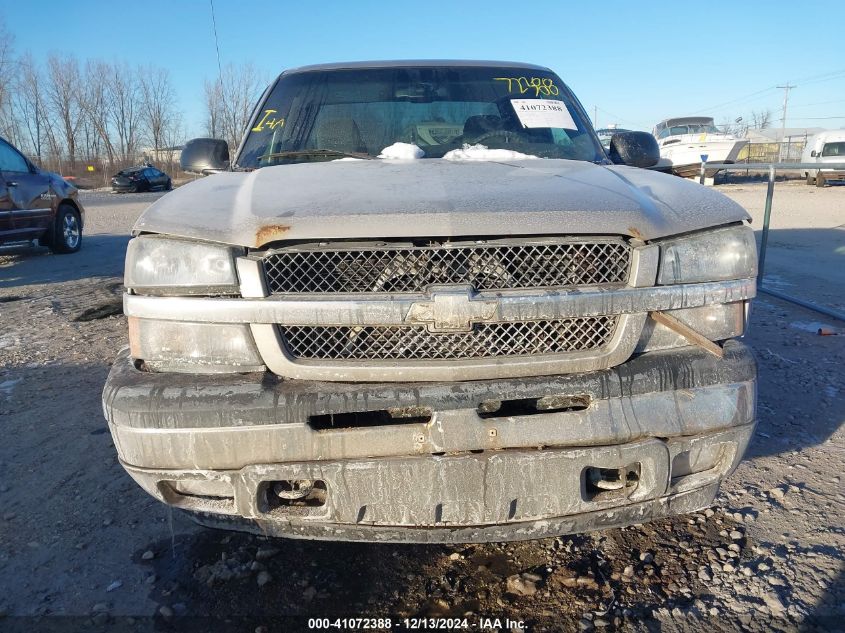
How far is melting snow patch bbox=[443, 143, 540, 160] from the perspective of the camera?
308 cm

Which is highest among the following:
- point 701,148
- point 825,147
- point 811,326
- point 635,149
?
point 635,149

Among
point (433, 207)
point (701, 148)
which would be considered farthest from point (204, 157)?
point (701, 148)

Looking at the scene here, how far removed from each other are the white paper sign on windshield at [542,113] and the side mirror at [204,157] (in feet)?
5.26

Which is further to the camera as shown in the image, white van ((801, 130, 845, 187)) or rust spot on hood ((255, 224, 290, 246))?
white van ((801, 130, 845, 187))

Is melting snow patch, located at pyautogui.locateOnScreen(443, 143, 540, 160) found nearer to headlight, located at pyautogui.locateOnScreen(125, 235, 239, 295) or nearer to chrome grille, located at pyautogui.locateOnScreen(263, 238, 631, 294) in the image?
chrome grille, located at pyautogui.locateOnScreen(263, 238, 631, 294)

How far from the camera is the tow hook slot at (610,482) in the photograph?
192 cm

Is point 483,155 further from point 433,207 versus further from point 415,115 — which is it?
point 433,207

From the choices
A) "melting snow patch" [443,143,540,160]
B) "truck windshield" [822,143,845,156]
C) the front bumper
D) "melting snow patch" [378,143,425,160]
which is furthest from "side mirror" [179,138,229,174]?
"truck windshield" [822,143,845,156]

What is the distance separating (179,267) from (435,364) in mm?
810

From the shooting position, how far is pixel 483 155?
310 centimetres

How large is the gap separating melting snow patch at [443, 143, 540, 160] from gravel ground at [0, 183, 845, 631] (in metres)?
1.72

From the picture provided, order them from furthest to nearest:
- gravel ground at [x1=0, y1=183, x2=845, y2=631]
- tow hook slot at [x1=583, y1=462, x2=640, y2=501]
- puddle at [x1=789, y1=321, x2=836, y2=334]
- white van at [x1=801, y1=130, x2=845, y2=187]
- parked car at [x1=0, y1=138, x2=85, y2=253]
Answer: white van at [x1=801, y1=130, x2=845, y2=187] < parked car at [x1=0, y1=138, x2=85, y2=253] < puddle at [x1=789, y1=321, x2=836, y2=334] < gravel ground at [x1=0, y1=183, x2=845, y2=631] < tow hook slot at [x1=583, y1=462, x2=640, y2=501]

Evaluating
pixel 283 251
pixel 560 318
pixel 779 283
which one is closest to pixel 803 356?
pixel 779 283

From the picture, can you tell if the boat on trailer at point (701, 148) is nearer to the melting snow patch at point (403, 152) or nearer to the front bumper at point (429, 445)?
the melting snow patch at point (403, 152)
